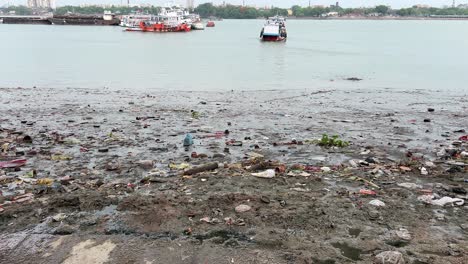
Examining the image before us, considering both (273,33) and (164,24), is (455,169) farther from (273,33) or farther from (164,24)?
(164,24)

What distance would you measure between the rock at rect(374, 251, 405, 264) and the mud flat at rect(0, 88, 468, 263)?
1cm

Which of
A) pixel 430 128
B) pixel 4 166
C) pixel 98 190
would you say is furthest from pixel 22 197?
pixel 430 128

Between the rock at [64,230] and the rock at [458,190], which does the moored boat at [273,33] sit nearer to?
the rock at [458,190]

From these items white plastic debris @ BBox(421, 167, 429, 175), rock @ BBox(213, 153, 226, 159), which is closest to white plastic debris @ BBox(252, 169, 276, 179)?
rock @ BBox(213, 153, 226, 159)

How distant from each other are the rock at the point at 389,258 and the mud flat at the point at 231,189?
14 millimetres

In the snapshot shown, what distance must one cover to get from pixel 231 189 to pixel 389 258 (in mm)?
2230

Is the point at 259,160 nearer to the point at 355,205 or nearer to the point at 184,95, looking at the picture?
the point at 355,205

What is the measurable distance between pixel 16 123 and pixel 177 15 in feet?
260

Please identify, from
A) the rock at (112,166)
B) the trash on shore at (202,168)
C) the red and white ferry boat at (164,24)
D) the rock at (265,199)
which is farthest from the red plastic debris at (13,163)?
the red and white ferry boat at (164,24)

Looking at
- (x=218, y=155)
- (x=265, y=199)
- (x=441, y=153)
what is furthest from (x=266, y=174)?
(x=441, y=153)

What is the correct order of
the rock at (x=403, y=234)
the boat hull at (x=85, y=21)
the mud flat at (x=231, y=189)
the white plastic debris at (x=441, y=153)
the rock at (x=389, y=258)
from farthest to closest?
the boat hull at (x=85, y=21), the white plastic debris at (x=441, y=153), the rock at (x=403, y=234), the mud flat at (x=231, y=189), the rock at (x=389, y=258)

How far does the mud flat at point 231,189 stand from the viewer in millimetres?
3998

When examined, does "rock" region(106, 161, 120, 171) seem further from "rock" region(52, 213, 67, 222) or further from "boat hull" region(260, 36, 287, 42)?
"boat hull" region(260, 36, 287, 42)

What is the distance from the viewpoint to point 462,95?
1588 cm
